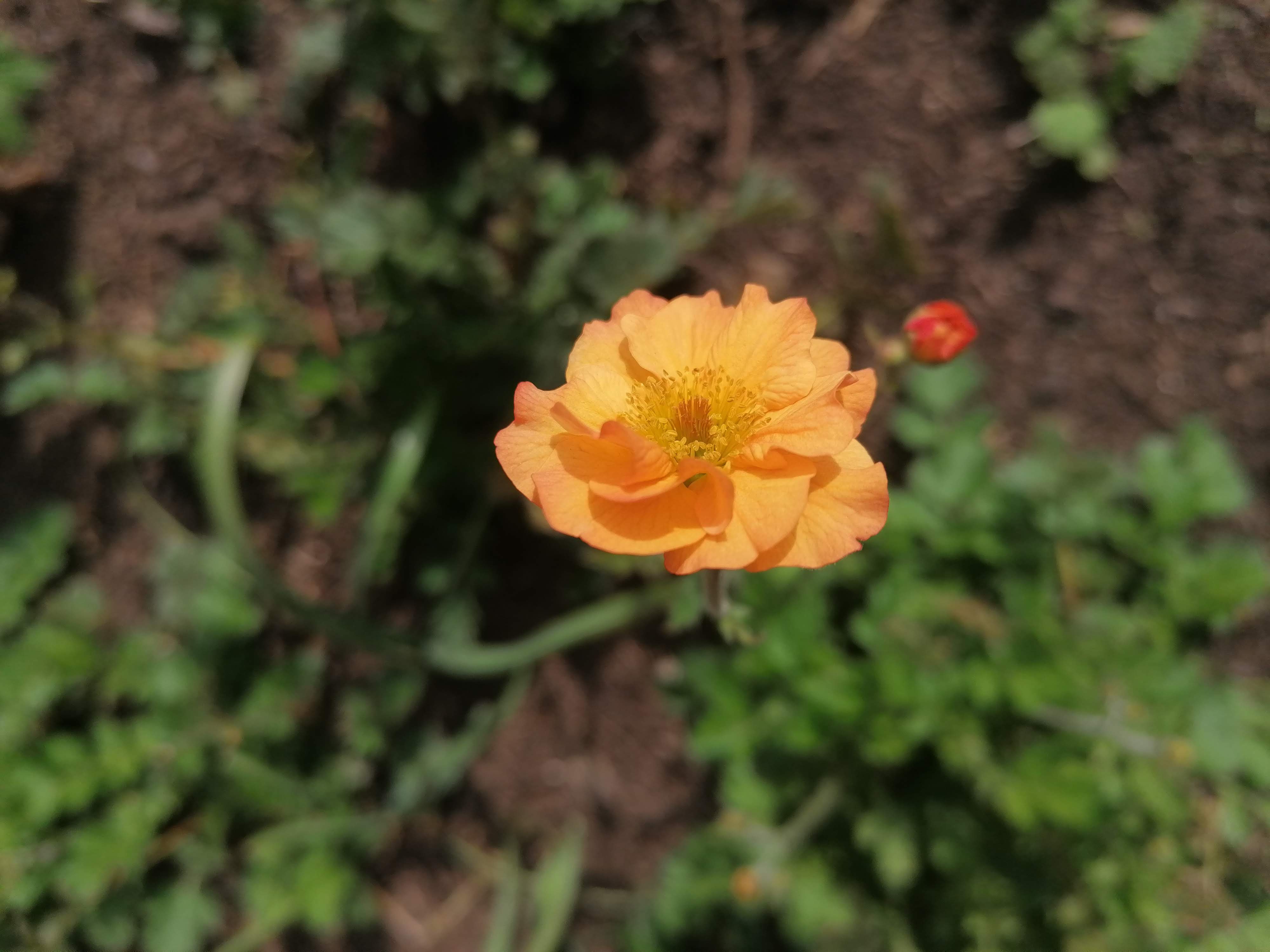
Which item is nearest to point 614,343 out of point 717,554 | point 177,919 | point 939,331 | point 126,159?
point 717,554

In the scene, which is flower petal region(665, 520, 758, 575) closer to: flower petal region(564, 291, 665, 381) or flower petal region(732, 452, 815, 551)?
flower petal region(732, 452, 815, 551)

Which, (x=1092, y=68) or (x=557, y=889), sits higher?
(x=1092, y=68)

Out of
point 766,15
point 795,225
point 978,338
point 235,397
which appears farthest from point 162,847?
point 766,15

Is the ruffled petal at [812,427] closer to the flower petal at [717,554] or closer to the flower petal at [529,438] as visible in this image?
the flower petal at [717,554]

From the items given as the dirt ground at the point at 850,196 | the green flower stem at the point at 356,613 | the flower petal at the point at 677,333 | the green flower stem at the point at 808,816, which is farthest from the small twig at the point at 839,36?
the green flower stem at the point at 808,816

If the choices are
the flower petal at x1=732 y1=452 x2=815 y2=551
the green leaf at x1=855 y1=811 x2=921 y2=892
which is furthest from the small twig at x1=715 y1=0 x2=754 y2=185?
the green leaf at x1=855 y1=811 x2=921 y2=892

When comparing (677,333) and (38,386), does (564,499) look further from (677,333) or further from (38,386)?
(38,386)
